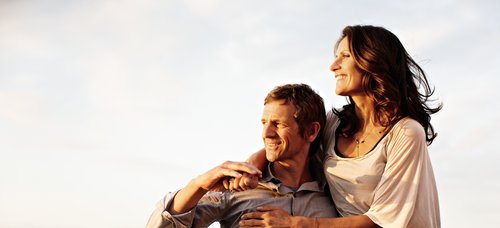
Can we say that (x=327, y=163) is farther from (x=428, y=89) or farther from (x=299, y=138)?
(x=428, y=89)

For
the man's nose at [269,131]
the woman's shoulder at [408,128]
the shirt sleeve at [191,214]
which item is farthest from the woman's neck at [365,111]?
the shirt sleeve at [191,214]

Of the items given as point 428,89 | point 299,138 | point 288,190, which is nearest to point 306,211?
point 288,190

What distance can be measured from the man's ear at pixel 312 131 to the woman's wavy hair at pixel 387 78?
237mm

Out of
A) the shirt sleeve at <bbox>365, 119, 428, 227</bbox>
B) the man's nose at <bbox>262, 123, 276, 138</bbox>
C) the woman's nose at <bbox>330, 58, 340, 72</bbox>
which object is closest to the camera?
the shirt sleeve at <bbox>365, 119, 428, 227</bbox>

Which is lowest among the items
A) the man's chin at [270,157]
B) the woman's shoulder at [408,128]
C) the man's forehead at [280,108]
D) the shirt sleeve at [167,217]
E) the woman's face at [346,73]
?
the shirt sleeve at [167,217]

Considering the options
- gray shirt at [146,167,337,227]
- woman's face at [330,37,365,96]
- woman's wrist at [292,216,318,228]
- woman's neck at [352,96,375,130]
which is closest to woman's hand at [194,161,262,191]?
gray shirt at [146,167,337,227]

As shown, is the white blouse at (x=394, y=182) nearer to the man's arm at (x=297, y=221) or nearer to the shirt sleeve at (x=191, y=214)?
the man's arm at (x=297, y=221)

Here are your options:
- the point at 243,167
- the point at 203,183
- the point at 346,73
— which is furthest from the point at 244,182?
the point at 346,73

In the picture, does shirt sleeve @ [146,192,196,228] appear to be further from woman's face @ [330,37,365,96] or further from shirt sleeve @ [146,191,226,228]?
woman's face @ [330,37,365,96]

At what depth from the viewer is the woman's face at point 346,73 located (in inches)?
228

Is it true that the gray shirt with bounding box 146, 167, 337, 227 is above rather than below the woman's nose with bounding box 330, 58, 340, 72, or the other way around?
below

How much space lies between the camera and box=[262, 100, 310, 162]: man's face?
578cm

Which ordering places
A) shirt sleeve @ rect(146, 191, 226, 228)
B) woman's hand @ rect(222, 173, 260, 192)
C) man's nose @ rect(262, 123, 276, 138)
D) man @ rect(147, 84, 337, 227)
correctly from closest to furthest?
woman's hand @ rect(222, 173, 260, 192), shirt sleeve @ rect(146, 191, 226, 228), man @ rect(147, 84, 337, 227), man's nose @ rect(262, 123, 276, 138)

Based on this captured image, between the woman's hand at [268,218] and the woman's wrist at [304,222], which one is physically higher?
the woman's hand at [268,218]
